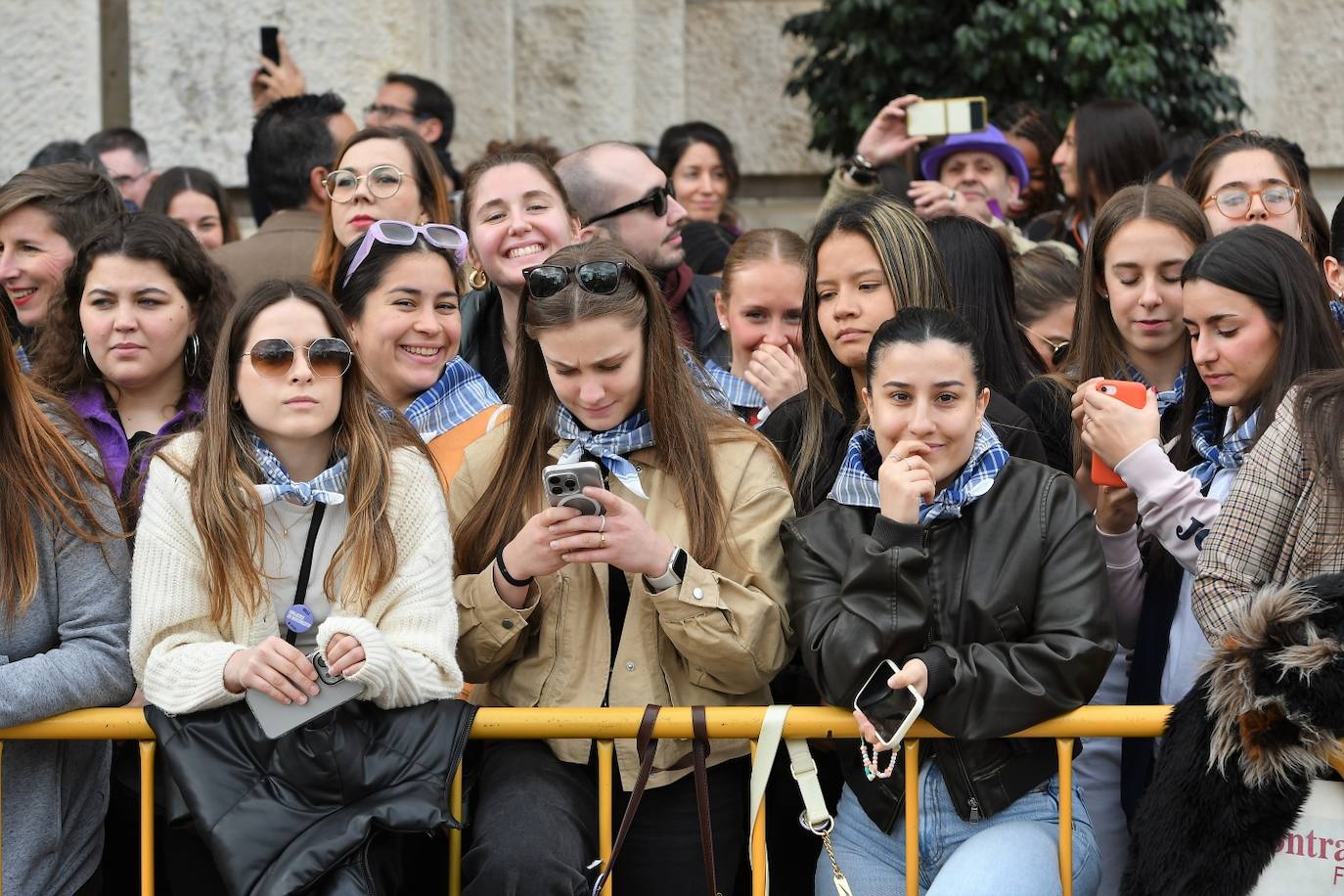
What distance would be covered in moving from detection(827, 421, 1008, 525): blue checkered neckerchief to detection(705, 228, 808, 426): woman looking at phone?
1026mm

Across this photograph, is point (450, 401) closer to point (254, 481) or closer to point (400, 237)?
point (400, 237)

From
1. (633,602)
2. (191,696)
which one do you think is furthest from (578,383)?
(191,696)

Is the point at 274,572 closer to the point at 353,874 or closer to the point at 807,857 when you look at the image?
the point at 353,874

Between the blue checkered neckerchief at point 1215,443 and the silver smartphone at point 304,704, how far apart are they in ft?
6.19

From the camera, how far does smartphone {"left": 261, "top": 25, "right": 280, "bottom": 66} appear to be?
744cm

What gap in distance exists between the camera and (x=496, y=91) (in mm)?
9203

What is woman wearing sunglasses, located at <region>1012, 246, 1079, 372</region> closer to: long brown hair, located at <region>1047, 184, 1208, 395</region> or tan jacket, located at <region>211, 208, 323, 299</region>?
long brown hair, located at <region>1047, 184, 1208, 395</region>

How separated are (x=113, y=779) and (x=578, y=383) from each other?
1.38 meters

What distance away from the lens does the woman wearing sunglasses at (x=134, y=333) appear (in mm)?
4199

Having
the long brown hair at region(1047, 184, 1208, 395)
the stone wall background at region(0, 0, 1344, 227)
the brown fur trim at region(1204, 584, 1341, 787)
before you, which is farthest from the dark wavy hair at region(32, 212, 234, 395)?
the stone wall background at region(0, 0, 1344, 227)

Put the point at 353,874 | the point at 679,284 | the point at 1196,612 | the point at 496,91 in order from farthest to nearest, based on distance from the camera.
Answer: the point at 496,91
the point at 679,284
the point at 1196,612
the point at 353,874

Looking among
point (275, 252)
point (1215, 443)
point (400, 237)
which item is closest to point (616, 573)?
point (400, 237)

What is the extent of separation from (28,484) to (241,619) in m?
0.56

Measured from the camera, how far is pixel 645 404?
380 centimetres
